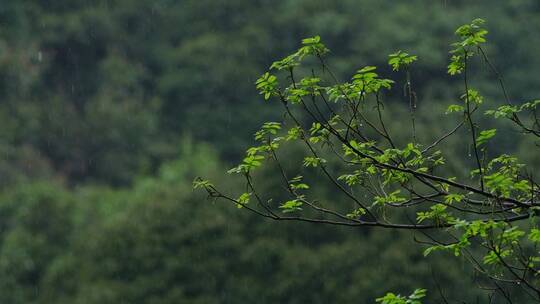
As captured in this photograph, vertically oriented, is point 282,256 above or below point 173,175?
below

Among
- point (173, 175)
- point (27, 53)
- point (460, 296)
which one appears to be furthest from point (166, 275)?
point (27, 53)

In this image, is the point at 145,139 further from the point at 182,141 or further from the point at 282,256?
the point at 282,256

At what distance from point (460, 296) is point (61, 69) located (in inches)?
648

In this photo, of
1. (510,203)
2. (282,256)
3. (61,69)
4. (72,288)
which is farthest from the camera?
(61,69)

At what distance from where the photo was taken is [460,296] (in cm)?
1059

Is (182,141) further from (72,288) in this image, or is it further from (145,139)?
(72,288)

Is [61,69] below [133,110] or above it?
above

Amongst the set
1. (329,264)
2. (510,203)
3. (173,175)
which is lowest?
(510,203)

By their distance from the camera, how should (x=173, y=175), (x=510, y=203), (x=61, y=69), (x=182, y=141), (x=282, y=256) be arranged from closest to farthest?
(x=510, y=203) → (x=282, y=256) → (x=173, y=175) → (x=182, y=141) → (x=61, y=69)

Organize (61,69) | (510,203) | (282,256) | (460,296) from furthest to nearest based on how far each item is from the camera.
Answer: (61,69) < (282,256) < (460,296) < (510,203)

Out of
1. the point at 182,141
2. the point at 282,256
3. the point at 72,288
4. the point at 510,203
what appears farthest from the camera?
the point at 182,141

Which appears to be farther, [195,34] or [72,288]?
[195,34]

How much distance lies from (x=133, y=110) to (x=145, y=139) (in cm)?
93

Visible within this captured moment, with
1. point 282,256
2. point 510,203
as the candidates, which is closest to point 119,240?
point 282,256
